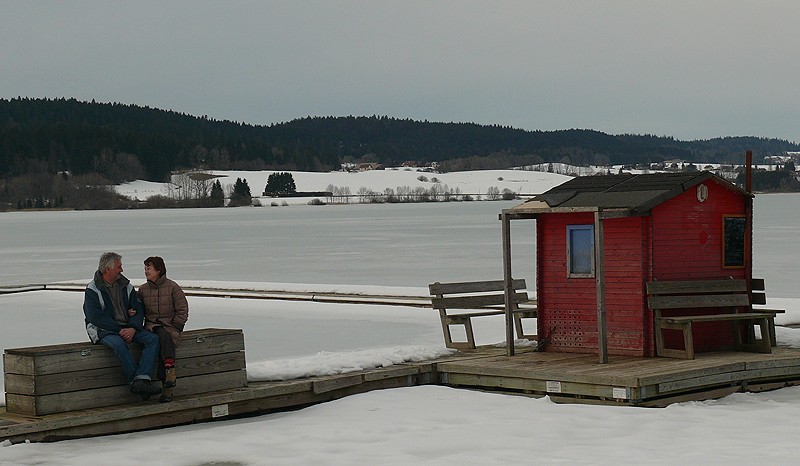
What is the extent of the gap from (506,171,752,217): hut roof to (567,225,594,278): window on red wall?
1.00 feet

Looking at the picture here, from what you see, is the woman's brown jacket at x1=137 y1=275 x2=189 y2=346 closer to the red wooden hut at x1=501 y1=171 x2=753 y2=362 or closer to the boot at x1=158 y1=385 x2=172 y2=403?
the boot at x1=158 y1=385 x2=172 y2=403

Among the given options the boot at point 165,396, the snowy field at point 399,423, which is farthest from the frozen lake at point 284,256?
the boot at point 165,396

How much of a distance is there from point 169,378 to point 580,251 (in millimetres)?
4691

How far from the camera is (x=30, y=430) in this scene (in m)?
9.23

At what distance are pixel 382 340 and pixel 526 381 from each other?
16.2 feet

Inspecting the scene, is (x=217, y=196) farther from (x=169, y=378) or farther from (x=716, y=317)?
(x=169, y=378)

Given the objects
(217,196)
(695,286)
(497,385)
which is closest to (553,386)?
(497,385)

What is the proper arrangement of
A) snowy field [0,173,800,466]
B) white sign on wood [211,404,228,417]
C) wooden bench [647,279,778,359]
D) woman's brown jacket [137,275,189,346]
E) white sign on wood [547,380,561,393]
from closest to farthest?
snowy field [0,173,800,466] < woman's brown jacket [137,275,189,346] < white sign on wood [211,404,228,417] < white sign on wood [547,380,561,393] < wooden bench [647,279,778,359]

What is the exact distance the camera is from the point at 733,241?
42.2 feet

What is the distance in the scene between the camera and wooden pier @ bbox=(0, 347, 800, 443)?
970cm

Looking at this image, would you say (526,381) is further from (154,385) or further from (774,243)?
(774,243)

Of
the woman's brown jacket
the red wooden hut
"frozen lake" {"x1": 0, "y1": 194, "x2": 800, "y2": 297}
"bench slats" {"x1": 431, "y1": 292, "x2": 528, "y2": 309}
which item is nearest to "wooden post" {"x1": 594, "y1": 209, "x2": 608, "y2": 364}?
the red wooden hut

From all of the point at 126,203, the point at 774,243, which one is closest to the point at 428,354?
the point at 774,243

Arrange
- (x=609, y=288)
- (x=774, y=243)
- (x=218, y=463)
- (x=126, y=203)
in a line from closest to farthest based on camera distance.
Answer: (x=218, y=463) < (x=609, y=288) < (x=774, y=243) < (x=126, y=203)
